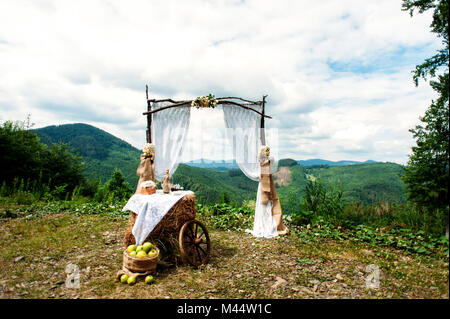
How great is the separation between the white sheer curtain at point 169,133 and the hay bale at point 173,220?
163 cm

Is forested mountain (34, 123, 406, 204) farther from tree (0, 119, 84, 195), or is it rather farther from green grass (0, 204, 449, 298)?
green grass (0, 204, 449, 298)

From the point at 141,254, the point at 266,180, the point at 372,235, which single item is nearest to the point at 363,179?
the point at 372,235

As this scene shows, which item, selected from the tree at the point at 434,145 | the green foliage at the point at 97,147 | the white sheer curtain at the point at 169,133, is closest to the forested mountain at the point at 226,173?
the green foliage at the point at 97,147

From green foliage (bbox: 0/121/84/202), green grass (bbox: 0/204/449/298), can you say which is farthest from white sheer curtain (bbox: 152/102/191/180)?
green foliage (bbox: 0/121/84/202)

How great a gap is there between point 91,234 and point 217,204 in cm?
354

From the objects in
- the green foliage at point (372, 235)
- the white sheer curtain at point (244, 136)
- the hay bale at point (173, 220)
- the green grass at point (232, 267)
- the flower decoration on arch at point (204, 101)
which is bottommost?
the green grass at point (232, 267)

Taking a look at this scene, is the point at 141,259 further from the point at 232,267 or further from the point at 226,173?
the point at 226,173

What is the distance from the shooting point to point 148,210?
153 inches

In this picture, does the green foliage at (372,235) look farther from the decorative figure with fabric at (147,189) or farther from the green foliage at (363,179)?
the decorative figure with fabric at (147,189)

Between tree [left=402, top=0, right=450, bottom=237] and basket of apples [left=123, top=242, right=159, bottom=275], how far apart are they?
3.31 meters

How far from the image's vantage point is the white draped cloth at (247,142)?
19.4ft

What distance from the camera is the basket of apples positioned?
3424 millimetres

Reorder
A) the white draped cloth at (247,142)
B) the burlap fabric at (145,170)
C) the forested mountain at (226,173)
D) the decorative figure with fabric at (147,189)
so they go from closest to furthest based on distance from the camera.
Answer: the decorative figure with fabric at (147,189) → the burlap fabric at (145,170) → the white draped cloth at (247,142) → the forested mountain at (226,173)

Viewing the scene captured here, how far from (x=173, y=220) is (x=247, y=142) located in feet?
9.09
